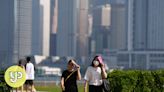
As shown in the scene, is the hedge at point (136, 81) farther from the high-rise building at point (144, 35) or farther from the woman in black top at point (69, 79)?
the high-rise building at point (144, 35)

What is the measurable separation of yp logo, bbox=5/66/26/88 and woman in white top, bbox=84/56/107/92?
2277 mm

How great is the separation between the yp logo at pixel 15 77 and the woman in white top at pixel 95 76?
2.28 meters

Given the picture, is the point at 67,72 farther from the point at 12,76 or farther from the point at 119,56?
the point at 119,56

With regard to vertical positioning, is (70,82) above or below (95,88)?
above

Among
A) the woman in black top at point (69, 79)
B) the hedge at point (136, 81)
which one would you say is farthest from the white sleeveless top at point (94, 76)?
the hedge at point (136, 81)

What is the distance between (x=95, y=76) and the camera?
1426cm

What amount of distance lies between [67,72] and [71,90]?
43 centimetres

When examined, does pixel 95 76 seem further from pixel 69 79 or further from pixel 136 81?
pixel 136 81

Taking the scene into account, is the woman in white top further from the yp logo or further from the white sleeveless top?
the yp logo

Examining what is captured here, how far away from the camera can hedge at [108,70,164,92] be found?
1661 centimetres

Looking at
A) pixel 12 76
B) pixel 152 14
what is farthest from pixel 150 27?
pixel 12 76

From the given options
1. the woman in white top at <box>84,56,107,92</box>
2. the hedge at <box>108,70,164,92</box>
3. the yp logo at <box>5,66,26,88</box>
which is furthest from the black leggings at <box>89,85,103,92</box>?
the yp logo at <box>5,66,26,88</box>

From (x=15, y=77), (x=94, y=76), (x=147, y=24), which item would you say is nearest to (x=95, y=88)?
(x=94, y=76)

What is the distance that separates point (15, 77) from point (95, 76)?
2707mm
